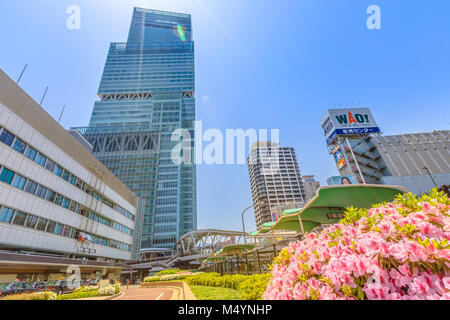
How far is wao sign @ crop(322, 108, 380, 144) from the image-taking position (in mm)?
42875

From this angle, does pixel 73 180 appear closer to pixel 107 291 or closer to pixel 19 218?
pixel 19 218

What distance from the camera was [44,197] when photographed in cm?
2264

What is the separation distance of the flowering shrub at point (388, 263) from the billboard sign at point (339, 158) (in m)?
47.5

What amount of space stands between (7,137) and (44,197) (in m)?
7.75

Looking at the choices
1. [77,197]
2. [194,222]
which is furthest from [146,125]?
[77,197]

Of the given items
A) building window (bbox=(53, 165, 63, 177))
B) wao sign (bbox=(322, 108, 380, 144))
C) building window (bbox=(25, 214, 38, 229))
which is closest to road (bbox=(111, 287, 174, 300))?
building window (bbox=(25, 214, 38, 229))

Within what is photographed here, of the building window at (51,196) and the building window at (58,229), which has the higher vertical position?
the building window at (51,196)

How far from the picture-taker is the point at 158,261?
52.5 metres

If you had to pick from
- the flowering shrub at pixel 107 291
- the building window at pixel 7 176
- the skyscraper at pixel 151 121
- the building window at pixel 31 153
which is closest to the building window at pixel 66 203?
the building window at pixel 31 153

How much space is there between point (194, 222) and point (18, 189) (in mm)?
64409

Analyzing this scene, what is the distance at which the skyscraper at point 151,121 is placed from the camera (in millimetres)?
72812

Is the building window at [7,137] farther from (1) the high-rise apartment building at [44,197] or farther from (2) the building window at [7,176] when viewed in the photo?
(2) the building window at [7,176]

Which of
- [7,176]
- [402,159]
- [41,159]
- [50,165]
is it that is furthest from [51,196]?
[402,159]

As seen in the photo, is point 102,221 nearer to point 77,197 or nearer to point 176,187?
point 77,197
